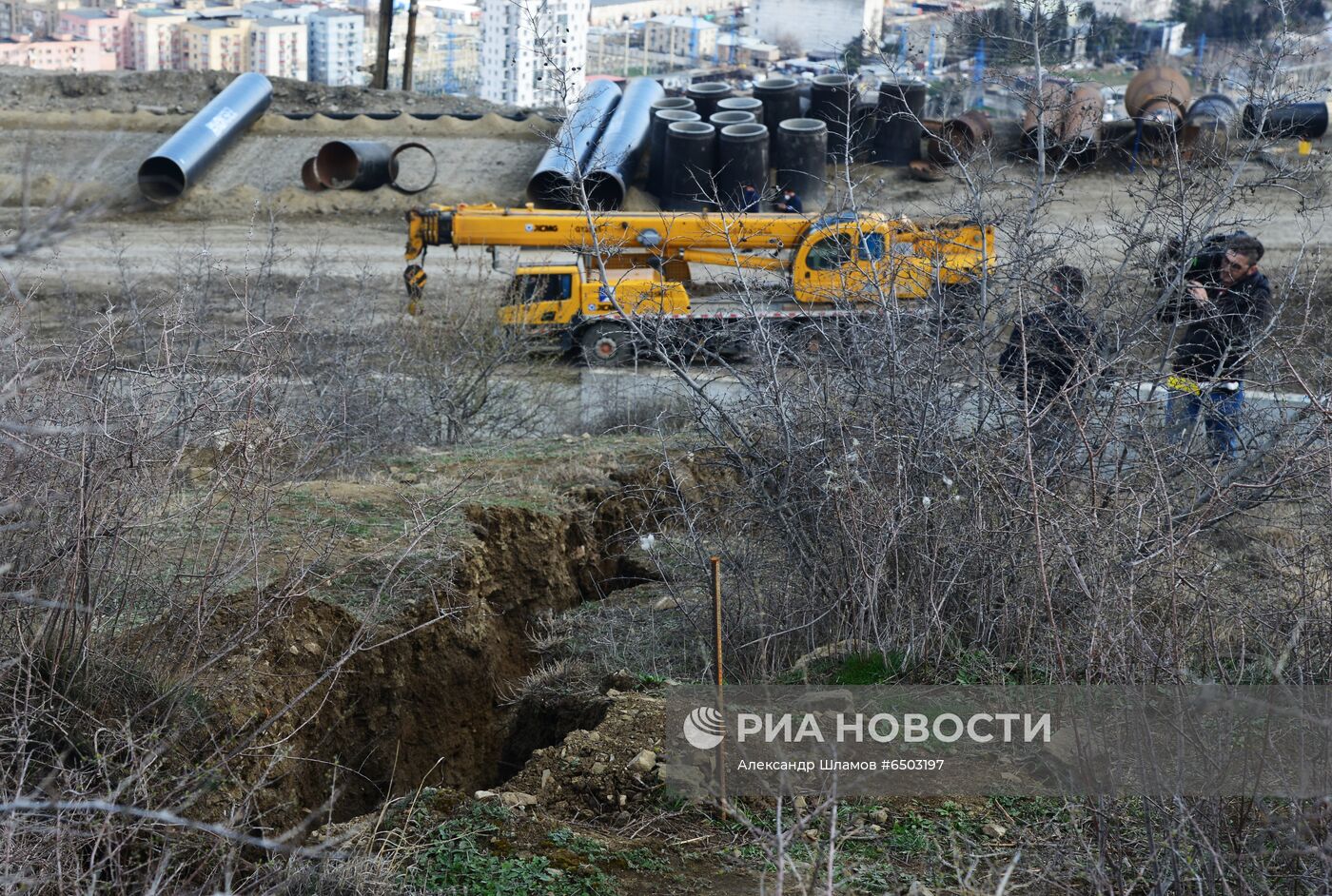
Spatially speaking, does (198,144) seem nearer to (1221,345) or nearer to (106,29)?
(1221,345)

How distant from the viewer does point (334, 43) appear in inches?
1898

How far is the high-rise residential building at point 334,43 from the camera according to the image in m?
46.7

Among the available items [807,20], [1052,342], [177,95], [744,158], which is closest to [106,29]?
[177,95]

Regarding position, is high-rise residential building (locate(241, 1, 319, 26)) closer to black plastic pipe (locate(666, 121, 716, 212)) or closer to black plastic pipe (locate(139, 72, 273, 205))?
black plastic pipe (locate(139, 72, 273, 205))

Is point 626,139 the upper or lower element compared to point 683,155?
upper

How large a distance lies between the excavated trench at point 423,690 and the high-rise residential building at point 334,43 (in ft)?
134

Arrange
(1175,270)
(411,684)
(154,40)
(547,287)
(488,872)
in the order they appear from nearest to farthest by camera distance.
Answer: (488,872), (411,684), (1175,270), (547,287), (154,40)

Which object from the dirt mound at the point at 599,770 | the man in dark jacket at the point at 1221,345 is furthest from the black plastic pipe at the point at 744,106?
the dirt mound at the point at 599,770

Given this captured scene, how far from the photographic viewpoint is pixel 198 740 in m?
5.11

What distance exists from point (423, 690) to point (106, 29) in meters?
37.8

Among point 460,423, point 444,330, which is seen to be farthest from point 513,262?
point 460,423

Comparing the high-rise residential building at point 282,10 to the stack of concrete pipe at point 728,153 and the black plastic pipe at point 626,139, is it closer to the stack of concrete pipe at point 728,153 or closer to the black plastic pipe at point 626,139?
the black plastic pipe at point 626,139

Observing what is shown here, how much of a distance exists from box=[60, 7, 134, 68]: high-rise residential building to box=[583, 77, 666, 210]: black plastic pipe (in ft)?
57.6

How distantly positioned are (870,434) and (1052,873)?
2.53 m
